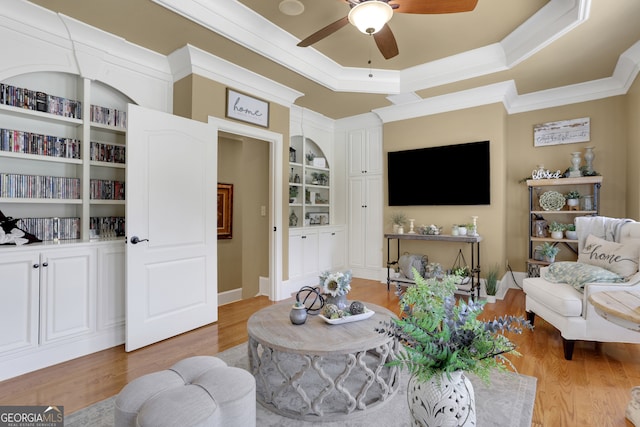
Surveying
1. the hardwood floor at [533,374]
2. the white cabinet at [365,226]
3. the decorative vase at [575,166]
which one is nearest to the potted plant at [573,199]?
the decorative vase at [575,166]

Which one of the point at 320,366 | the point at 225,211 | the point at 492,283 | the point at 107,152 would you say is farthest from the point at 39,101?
the point at 492,283

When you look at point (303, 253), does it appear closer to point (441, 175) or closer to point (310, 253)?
point (310, 253)

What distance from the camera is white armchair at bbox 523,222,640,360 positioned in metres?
2.48

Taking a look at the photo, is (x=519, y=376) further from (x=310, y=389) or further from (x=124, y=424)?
(x=124, y=424)

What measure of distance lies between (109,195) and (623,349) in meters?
4.76

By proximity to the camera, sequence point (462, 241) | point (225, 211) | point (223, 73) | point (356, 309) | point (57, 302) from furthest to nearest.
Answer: point (225, 211), point (462, 241), point (223, 73), point (57, 302), point (356, 309)

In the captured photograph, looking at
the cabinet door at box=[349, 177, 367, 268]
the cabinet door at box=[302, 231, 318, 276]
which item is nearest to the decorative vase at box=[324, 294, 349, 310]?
the cabinet door at box=[302, 231, 318, 276]

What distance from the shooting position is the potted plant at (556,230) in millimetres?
4219

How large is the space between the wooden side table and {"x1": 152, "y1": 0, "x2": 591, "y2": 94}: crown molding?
2288mm

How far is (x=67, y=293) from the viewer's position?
2592 mm

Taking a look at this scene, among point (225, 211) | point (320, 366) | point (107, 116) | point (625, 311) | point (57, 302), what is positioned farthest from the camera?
point (225, 211)

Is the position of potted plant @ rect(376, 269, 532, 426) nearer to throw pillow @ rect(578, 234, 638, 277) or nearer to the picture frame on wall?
throw pillow @ rect(578, 234, 638, 277)

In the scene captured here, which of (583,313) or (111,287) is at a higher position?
(111,287)

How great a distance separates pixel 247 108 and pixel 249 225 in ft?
5.85
